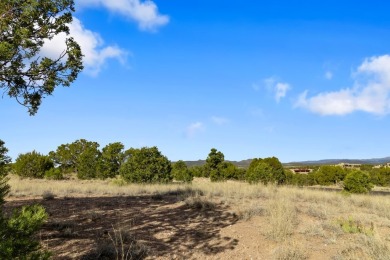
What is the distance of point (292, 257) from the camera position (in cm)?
657

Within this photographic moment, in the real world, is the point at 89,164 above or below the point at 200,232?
above

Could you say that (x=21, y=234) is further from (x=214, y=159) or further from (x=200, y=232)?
(x=214, y=159)

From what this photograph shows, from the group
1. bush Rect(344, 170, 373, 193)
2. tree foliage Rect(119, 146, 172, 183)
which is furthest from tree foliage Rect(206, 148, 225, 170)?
bush Rect(344, 170, 373, 193)

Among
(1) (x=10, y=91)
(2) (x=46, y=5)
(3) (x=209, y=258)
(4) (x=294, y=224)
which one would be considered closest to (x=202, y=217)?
(4) (x=294, y=224)

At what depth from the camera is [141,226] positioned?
339 inches

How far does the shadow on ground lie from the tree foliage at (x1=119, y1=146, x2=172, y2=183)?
1198 centimetres

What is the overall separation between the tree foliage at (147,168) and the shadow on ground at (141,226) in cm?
1198

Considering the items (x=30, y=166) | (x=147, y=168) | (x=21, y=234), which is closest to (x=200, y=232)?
(x=21, y=234)

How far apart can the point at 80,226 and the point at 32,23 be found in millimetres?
4735

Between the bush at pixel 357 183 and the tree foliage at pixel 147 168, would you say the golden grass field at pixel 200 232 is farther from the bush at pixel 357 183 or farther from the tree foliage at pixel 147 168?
the tree foliage at pixel 147 168

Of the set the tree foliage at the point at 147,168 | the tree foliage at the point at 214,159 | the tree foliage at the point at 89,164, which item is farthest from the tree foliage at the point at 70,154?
the tree foliage at the point at 147,168

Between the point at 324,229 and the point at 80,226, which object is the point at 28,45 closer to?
the point at 80,226

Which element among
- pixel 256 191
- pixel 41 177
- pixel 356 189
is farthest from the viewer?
pixel 41 177

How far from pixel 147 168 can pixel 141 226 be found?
1598 cm
